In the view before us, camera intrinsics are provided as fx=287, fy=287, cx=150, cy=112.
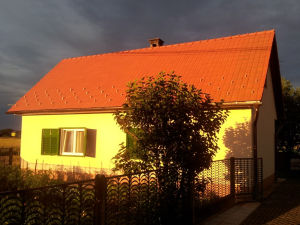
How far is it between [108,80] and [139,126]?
7726mm

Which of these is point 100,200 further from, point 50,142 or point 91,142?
point 50,142

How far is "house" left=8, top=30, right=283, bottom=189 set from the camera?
9.24 m

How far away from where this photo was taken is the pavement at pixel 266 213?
6.51 m

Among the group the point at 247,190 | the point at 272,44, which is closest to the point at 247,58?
the point at 272,44

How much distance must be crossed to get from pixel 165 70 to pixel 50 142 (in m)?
5.69

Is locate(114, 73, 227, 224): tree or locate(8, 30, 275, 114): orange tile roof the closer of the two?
locate(114, 73, 227, 224): tree

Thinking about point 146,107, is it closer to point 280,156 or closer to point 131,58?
point 131,58

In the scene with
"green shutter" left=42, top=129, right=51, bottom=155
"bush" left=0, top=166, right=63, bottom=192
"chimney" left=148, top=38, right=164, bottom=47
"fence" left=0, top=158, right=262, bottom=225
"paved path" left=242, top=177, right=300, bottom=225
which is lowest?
"paved path" left=242, top=177, right=300, bottom=225

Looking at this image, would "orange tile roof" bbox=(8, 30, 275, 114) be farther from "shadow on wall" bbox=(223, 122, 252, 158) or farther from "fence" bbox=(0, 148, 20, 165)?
"fence" bbox=(0, 148, 20, 165)

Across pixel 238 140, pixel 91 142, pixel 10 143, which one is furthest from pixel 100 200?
pixel 10 143

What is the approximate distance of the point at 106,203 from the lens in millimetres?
4117

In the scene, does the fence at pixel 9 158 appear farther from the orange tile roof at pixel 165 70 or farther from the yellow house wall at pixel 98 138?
the orange tile roof at pixel 165 70

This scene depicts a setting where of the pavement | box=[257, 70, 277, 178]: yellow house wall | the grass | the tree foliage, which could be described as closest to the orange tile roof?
box=[257, 70, 277, 178]: yellow house wall

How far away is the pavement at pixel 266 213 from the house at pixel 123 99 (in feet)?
4.92
